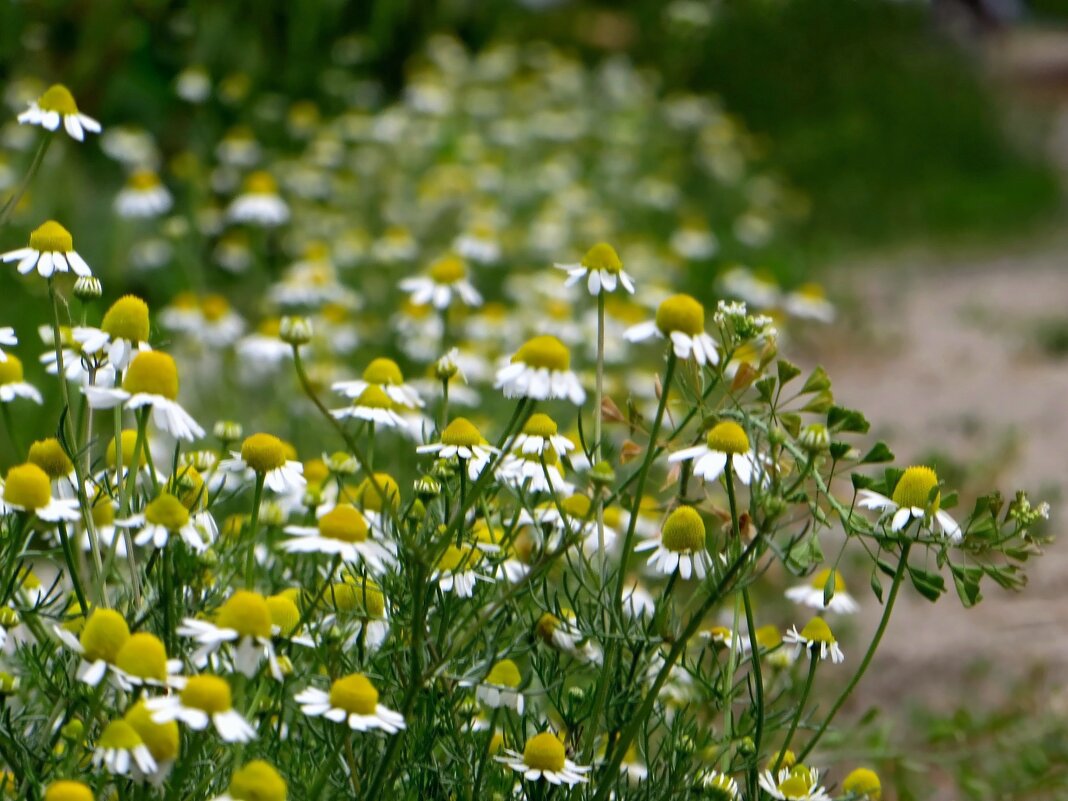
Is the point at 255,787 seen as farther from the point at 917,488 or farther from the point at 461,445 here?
the point at 917,488

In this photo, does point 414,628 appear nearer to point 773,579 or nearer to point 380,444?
point 380,444

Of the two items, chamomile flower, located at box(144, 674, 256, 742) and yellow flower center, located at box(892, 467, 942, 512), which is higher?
yellow flower center, located at box(892, 467, 942, 512)

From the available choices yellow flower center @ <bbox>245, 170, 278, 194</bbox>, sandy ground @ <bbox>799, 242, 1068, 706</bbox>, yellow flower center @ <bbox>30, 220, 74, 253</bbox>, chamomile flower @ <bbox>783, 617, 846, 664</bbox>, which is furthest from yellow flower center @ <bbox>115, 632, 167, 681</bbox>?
yellow flower center @ <bbox>245, 170, 278, 194</bbox>

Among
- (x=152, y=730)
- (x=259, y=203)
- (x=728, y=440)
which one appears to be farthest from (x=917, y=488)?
(x=259, y=203)

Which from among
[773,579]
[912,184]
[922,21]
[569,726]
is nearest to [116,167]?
[773,579]

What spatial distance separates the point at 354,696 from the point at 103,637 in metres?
0.22

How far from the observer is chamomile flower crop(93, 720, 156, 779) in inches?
44.4

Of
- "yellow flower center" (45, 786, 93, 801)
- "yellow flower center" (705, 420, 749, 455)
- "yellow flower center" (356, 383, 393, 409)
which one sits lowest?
"yellow flower center" (45, 786, 93, 801)

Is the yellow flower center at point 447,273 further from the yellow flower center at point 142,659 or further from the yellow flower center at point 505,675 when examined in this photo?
the yellow flower center at point 142,659

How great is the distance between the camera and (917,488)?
59.2 inches

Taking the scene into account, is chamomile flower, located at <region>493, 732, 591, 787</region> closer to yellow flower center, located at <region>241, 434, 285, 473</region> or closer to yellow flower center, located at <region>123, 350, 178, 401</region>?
yellow flower center, located at <region>241, 434, 285, 473</region>

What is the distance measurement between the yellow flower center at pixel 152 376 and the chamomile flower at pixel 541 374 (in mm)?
334

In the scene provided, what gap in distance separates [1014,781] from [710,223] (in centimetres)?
457

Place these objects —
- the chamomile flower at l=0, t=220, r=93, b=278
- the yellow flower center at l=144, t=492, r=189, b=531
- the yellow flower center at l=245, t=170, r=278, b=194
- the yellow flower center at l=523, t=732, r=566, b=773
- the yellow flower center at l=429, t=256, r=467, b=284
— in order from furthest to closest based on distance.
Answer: the yellow flower center at l=245, t=170, r=278, b=194, the yellow flower center at l=429, t=256, r=467, b=284, the chamomile flower at l=0, t=220, r=93, b=278, the yellow flower center at l=523, t=732, r=566, b=773, the yellow flower center at l=144, t=492, r=189, b=531
